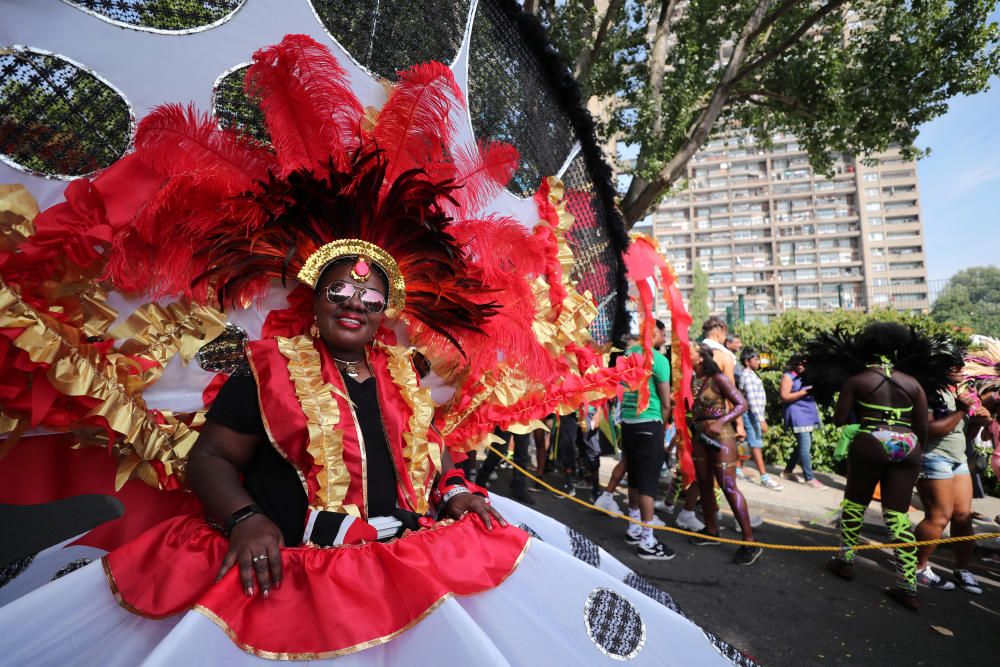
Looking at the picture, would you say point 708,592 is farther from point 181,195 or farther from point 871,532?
point 181,195

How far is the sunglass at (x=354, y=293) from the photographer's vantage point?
1.71m

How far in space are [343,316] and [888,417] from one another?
4384mm

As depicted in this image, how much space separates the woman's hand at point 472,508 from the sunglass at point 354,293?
686 mm

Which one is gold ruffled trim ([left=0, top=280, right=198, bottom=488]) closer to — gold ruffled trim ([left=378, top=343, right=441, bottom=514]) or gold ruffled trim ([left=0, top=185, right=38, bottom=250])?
gold ruffled trim ([left=0, top=185, right=38, bottom=250])

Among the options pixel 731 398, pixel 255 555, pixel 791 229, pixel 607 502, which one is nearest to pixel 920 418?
pixel 731 398

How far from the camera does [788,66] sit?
10531 mm

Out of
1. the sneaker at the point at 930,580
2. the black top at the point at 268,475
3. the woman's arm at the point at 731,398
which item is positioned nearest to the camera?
the black top at the point at 268,475

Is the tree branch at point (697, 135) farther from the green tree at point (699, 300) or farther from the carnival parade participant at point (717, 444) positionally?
the green tree at point (699, 300)

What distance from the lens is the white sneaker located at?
19.2 ft

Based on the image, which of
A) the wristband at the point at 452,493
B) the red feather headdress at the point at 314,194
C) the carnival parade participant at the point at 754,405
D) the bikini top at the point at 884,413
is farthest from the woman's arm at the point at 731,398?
the wristband at the point at 452,493

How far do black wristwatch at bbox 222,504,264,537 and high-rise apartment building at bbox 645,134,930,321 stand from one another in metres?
88.8

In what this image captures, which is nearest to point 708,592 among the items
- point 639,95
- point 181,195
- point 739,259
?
point 181,195

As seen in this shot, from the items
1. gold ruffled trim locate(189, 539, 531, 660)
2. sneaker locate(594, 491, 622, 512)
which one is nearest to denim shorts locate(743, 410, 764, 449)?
sneaker locate(594, 491, 622, 512)

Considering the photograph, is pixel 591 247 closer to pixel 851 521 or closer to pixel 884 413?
pixel 884 413
